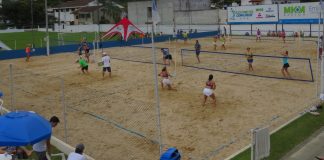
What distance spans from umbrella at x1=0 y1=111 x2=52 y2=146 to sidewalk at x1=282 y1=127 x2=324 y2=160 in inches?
259

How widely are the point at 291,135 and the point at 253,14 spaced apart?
42.8 metres

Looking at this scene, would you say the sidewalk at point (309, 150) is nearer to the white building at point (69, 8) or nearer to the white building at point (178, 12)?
the white building at point (178, 12)

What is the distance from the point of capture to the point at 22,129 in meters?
8.00

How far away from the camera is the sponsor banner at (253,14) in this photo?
5050 centimetres

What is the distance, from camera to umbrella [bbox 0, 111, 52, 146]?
786cm

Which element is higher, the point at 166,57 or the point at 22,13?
the point at 22,13

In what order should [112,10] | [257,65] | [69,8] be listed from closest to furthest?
[257,65]
[112,10]
[69,8]

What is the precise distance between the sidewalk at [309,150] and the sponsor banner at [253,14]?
133ft

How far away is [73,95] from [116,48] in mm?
23460

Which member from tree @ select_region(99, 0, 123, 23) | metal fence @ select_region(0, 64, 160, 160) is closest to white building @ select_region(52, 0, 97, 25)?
tree @ select_region(99, 0, 123, 23)

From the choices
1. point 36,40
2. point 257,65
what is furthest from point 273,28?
point 36,40

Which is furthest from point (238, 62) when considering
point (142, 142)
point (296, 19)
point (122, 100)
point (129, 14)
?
point (129, 14)

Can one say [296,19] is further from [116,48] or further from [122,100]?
[122,100]

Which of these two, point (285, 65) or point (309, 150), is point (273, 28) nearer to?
point (285, 65)
